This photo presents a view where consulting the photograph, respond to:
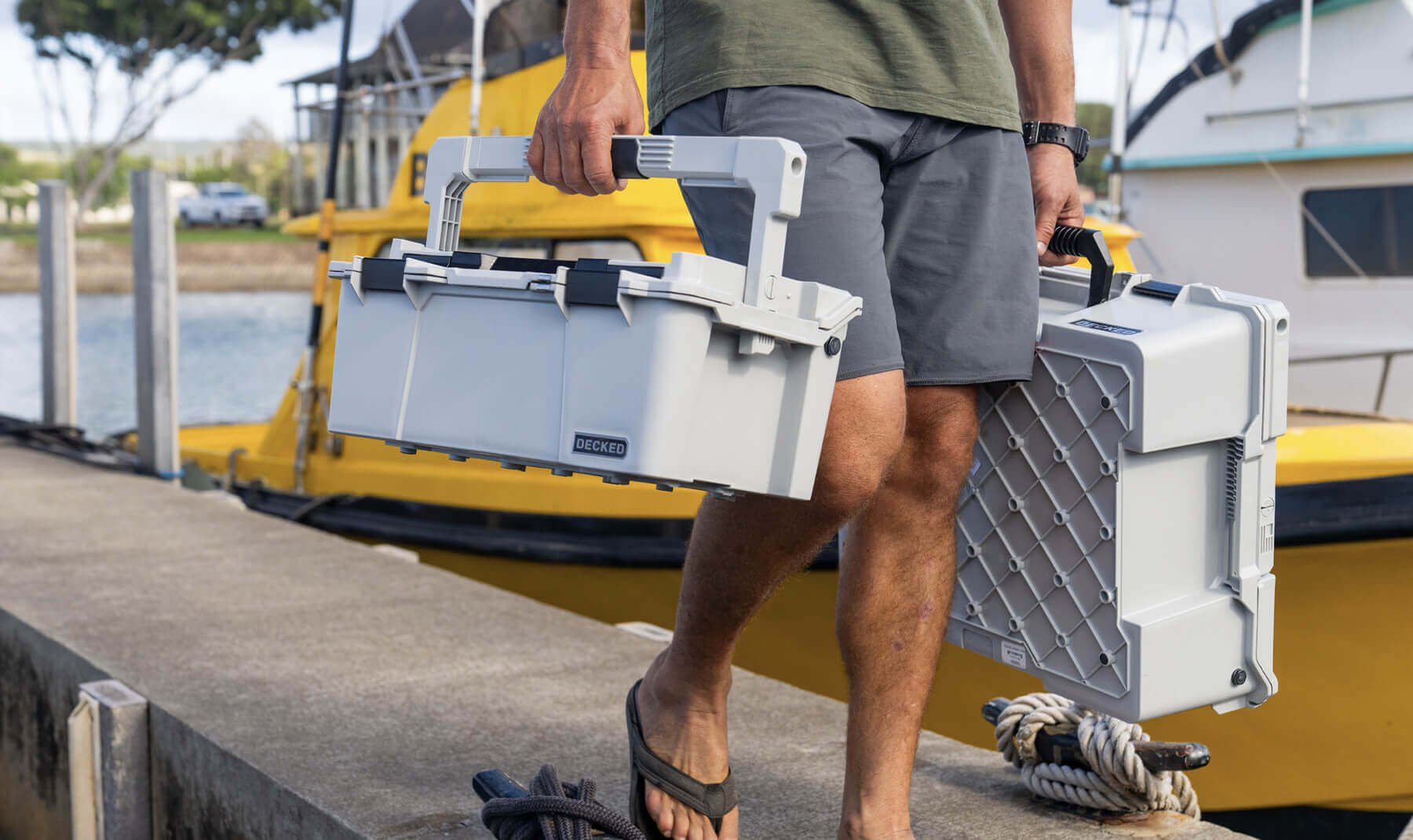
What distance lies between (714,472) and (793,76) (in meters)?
0.49

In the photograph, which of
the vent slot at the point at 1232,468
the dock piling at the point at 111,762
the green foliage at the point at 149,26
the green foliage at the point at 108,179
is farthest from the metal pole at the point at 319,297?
the green foliage at the point at 149,26

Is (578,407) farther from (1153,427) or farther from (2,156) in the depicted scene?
(2,156)

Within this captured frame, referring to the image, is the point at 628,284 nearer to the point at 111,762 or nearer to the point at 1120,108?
the point at 111,762

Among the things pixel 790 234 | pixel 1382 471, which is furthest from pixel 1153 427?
pixel 1382 471

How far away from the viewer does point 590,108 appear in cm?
147

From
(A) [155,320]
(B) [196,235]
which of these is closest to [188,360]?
(A) [155,320]

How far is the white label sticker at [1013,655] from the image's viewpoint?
1854mm

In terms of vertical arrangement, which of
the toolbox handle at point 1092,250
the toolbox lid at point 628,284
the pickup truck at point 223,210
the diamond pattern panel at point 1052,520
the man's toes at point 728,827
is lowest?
the pickup truck at point 223,210

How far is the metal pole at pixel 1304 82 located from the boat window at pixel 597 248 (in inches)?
103

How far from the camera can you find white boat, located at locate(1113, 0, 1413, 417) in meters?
5.59

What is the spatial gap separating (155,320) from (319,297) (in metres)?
1.02

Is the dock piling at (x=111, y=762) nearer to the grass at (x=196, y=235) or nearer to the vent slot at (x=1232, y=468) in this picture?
the vent slot at (x=1232, y=468)

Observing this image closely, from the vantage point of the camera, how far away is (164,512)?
4.73 metres

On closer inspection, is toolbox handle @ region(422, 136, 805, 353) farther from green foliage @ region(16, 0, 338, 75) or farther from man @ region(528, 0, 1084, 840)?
green foliage @ region(16, 0, 338, 75)
